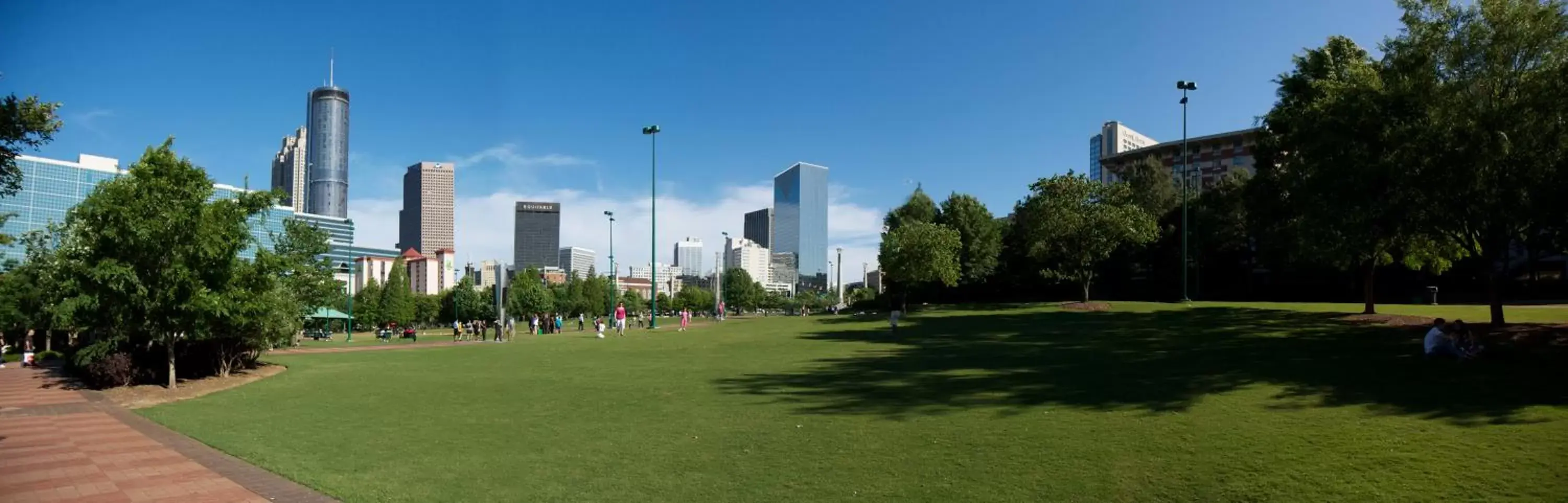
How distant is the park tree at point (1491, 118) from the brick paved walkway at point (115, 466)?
20.0 meters

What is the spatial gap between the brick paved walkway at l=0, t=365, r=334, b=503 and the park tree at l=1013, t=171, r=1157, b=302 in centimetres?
4087

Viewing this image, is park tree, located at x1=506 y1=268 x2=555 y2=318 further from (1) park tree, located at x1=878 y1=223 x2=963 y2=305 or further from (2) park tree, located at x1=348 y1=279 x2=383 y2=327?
(1) park tree, located at x1=878 y1=223 x2=963 y2=305

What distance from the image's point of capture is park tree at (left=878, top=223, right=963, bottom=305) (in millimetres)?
51250

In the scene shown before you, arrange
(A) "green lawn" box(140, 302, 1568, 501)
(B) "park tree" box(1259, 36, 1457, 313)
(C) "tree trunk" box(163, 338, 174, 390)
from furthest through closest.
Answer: (C) "tree trunk" box(163, 338, 174, 390)
(B) "park tree" box(1259, 36, 1457, 313)
(A) "green lawn" box(140, 302, 1568, 501)

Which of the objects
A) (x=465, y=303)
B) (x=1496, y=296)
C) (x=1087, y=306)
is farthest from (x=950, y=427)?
(x=465, y=303)

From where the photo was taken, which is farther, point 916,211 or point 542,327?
point 916,211

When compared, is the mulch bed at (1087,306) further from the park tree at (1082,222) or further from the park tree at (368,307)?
the park tree at (368,307)

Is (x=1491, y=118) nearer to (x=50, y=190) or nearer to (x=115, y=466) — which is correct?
(x=115, y=466)

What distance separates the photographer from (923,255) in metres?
51.5

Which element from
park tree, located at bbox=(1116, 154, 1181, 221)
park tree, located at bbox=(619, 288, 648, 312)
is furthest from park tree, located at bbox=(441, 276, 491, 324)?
park tree, located at bbox=(1116, 154, 1181, 221)

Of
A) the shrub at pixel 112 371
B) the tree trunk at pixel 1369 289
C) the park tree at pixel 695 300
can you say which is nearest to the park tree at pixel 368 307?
the park tree at pixel 695 300

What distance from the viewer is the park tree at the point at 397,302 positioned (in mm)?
82812

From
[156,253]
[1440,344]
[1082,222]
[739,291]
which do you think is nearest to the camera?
[1440,344]

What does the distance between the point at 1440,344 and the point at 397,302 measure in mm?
88958
